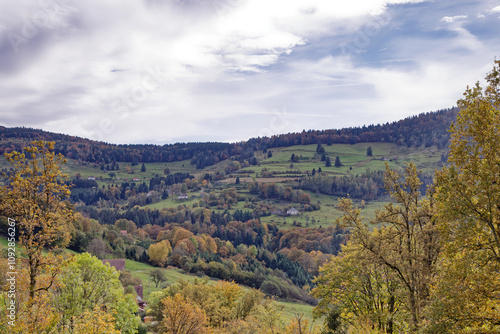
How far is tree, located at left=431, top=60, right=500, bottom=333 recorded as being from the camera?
10.9 metres

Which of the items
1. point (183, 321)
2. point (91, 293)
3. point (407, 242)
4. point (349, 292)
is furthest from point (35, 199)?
point (349, 292)

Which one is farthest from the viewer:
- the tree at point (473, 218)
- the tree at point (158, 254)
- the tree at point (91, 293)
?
the tree at point (158, 254)

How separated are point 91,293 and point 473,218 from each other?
32.7m

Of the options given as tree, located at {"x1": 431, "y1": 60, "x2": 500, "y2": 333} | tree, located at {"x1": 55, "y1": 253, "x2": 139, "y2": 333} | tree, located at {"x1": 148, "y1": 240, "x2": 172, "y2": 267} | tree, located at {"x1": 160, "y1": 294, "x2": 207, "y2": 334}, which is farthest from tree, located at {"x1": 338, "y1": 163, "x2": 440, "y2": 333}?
tree, located at {"x1": 148, "y1": 240, "x2": 172, "y2": 267}

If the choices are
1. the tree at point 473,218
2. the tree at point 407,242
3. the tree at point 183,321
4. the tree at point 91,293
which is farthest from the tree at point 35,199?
the tree at point 183,321

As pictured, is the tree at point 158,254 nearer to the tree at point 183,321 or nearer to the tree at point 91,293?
the tree at point 91,293

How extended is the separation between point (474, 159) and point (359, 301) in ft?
67.8

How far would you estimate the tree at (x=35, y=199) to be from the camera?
1380 cm

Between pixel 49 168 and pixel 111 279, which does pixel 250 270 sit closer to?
pixel 111 279

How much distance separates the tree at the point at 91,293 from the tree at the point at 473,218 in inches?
1099

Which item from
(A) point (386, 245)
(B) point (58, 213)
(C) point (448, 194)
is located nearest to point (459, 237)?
(C) point (448, 194)

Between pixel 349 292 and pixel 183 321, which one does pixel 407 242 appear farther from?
pixel 183 321

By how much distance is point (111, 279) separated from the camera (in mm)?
32938

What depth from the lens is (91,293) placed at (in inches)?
1244
